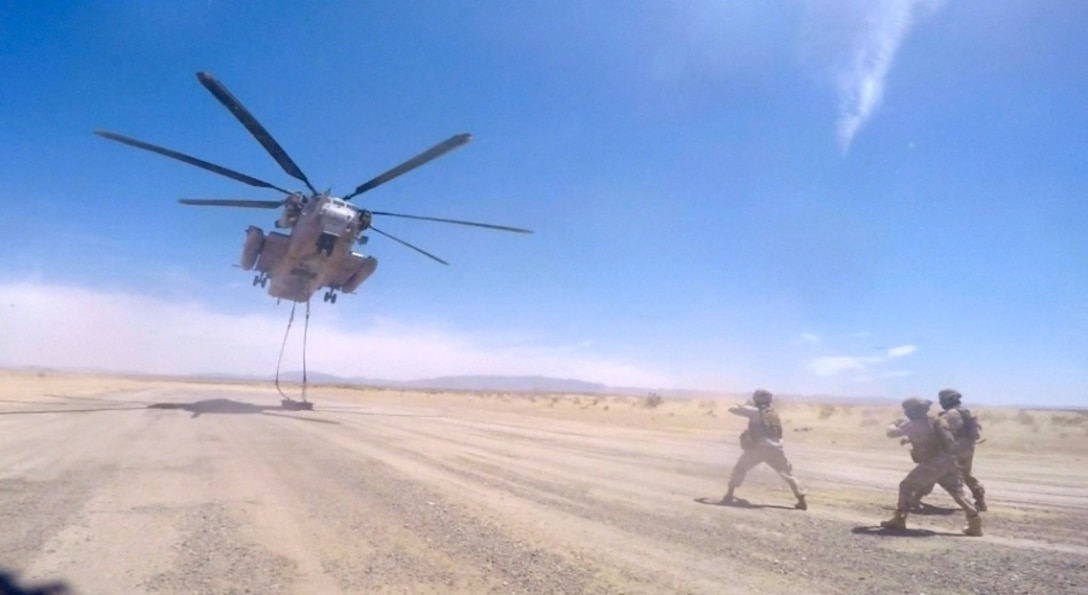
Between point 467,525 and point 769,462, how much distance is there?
201 inches

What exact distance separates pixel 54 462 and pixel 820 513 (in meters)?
12.5

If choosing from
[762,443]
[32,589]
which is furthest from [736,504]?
[32,589]

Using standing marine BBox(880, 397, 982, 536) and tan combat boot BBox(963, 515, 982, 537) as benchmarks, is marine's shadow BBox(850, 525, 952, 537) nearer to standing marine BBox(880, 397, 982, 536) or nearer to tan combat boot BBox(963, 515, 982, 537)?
standing marine BBox(880, 397, 982, 536)

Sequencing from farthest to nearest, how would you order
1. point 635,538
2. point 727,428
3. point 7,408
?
point 727,428, point 7,408, point 635,538

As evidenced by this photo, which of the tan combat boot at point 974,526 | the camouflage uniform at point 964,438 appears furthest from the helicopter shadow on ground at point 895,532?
the camouflage uniform at point 964,438

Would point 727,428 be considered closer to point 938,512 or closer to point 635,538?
point 938,512

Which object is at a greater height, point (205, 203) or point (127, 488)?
point (205, 203)

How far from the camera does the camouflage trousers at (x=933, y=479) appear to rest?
29.0 ft

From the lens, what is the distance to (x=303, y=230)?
22312 mm

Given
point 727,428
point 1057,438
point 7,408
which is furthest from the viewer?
point 727,428

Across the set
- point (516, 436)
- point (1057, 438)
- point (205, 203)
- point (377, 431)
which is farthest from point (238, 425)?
point (1057, 438)

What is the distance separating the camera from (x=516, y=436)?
21.4m

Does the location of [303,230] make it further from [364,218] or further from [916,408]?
[916,408]

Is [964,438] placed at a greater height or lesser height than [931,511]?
greater
